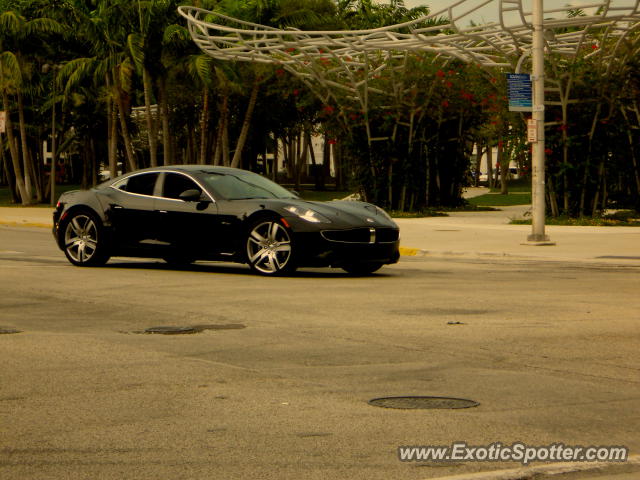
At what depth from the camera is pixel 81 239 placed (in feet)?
57.7

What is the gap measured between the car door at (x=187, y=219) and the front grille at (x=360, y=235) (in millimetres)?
1680

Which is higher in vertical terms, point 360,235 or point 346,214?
point 346,214

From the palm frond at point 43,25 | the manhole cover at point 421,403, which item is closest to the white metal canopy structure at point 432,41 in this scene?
the palm frond at point 43,25

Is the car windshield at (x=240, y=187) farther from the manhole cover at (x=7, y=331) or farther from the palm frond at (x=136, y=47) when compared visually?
the palm frond at (x=136, y=47)

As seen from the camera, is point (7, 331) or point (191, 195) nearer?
point (7, 331)

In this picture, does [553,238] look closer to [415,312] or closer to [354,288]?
[354,288]

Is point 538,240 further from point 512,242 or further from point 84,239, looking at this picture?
point 84,239

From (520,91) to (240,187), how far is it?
7808 mm

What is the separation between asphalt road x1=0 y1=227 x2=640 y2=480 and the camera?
6066mm

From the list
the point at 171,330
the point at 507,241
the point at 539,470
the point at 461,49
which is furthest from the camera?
the point at 461,49

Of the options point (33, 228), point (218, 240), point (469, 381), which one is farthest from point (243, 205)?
point (33, 228)

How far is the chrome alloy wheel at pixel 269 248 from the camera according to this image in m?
15.9

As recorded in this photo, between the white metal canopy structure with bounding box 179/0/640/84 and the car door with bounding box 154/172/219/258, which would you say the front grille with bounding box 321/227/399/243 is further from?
the white metal canopy structure with bounding box 179/0/640/84

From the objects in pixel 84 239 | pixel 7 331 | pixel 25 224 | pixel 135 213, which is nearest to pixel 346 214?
pixel 135 213
